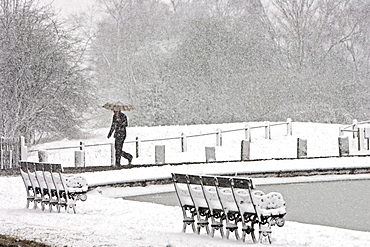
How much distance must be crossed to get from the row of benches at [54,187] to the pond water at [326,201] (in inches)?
109

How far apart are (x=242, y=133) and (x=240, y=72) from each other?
18.3 m

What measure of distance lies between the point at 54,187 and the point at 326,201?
616 cm

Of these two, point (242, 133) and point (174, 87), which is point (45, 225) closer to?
point (242, 133)

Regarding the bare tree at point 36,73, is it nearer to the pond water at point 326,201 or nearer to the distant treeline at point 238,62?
the distant treeline at point 238,62

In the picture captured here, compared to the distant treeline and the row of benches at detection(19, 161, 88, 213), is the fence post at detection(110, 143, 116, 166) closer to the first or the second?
the row of benches at detection(19, 161, 88, 213)

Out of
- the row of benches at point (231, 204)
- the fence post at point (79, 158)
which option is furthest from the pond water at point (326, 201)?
the fence post at point (79, 158)

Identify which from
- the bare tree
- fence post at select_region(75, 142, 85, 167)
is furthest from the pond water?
the bare tree

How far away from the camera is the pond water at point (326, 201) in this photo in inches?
574

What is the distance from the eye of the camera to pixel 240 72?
56.0 m

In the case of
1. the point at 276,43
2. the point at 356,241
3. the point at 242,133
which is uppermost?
the point at 276,43

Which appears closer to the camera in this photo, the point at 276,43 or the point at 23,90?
the point at 23,90

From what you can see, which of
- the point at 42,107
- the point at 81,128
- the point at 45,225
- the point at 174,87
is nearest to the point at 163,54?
the point at 174,87

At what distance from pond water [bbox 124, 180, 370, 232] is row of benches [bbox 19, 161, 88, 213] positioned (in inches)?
109

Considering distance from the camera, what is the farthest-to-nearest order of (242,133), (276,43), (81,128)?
(276,43)
(81,128)
(242,133)
